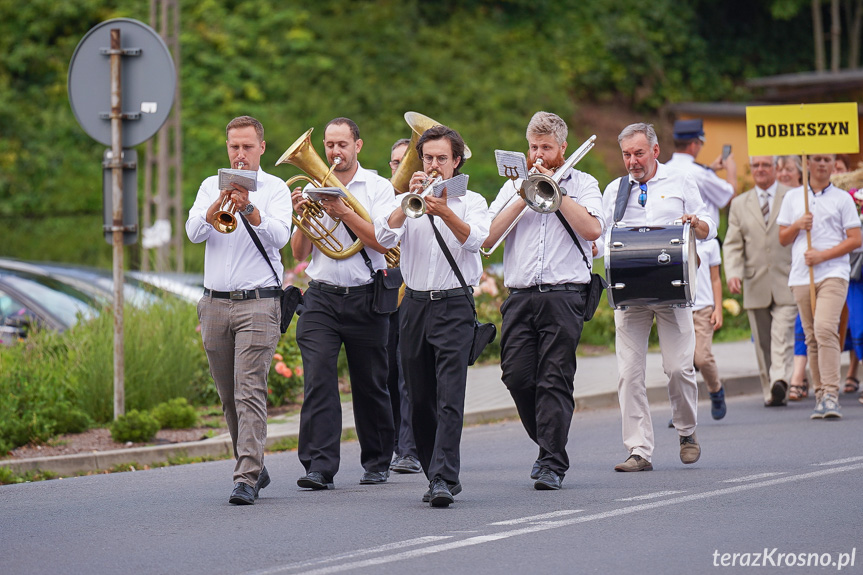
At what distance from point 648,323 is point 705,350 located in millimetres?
2141

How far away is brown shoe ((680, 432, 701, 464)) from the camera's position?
8.52 meters

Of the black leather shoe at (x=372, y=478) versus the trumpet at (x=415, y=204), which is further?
the black leather shoe at (x=372, y=478)

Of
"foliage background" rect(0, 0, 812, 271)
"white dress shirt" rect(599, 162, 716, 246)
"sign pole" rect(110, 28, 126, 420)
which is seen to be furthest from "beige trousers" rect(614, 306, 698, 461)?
"foliage background" rect(0, 0, 812, 271)

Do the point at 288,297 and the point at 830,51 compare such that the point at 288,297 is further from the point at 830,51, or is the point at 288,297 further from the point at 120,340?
the point at 830,51

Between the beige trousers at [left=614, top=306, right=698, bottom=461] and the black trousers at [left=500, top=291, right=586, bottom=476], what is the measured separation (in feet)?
2.17

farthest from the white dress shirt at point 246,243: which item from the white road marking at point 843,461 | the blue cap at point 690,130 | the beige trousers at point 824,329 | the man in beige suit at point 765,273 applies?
the man in beige suit at point 765,273

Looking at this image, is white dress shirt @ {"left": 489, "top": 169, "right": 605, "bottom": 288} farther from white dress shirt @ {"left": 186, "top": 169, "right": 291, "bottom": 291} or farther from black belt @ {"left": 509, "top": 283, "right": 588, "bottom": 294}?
white dress shirt @ {"left": 186, "top": 169, "right": 291, "bottom": 291}

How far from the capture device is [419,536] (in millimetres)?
6516

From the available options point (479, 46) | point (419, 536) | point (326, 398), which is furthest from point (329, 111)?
point (419, 536)

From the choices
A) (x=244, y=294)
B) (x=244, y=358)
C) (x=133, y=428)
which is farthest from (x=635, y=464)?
(x=133, y=428)

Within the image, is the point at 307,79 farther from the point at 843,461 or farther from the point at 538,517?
the point at 538,517

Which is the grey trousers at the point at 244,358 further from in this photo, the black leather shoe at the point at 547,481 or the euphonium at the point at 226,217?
the black leather shoe at the point at 547,481

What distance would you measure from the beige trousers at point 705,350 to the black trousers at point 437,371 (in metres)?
3.53

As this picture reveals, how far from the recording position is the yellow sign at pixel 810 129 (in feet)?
36.1
